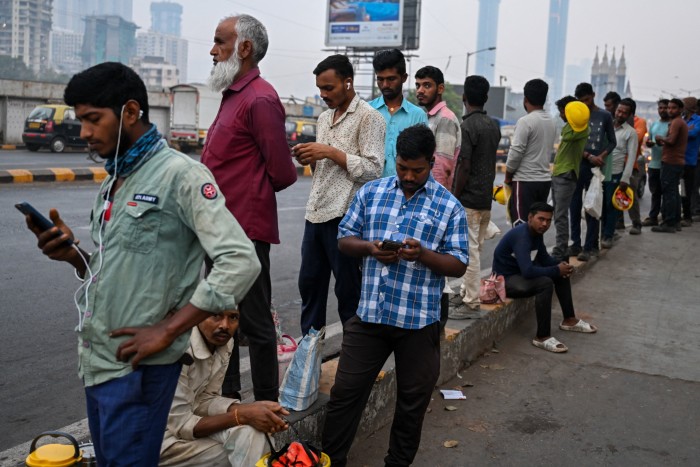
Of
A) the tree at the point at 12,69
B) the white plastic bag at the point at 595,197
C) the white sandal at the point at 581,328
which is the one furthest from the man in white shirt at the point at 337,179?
the tree at the point at 12,69

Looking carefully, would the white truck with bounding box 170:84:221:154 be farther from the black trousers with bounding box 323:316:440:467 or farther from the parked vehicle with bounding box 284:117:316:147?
the black trousers with bounding box 323:316:440:467

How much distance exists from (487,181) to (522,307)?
1431mm

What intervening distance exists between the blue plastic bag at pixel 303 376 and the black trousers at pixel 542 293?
281 cm

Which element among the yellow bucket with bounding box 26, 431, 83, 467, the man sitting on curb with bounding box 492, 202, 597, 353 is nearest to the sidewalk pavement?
the man sitting on curb with bounding box 492, 202, 597, 353

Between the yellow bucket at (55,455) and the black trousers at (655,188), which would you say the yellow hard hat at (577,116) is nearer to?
the black trousers at (655,188)

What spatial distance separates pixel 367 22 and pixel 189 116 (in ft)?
73.1

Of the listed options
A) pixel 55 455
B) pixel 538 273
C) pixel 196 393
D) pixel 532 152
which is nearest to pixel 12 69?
pixel 532 152

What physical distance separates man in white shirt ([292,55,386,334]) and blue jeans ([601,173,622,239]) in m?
6.16

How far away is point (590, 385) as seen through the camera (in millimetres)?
5277

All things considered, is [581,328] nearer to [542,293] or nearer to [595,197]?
[542,293]

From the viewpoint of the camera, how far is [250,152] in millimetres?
3582

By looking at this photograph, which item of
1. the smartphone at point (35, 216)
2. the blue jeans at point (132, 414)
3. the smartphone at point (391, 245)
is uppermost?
the smartphone at point (35, 216)

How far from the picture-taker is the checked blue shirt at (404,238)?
3492mm

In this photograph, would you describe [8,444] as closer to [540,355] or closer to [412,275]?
[412,275]
